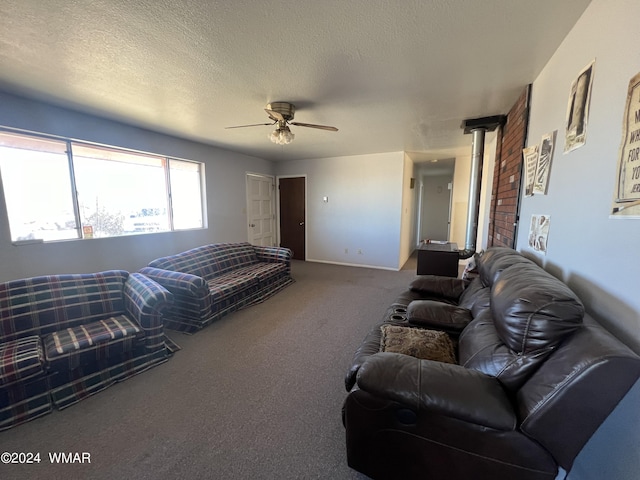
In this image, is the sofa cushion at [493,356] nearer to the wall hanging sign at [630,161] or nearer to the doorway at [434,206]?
the wall hanging sign at [630,161]

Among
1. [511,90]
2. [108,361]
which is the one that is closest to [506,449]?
[108,361]

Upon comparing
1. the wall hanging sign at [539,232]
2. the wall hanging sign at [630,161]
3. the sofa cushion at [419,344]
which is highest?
the wall hanging sign at [630,161]

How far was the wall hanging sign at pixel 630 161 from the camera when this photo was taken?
940 mm

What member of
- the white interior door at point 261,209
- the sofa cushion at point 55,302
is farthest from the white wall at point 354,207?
the sofa cushion at point 55,302

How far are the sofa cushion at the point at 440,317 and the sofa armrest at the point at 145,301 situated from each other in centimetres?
201

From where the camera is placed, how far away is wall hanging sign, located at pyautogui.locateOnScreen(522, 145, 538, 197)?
2.01 metres

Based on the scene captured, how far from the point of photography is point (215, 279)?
335 centimetres

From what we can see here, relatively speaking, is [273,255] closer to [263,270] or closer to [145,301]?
[263,270]

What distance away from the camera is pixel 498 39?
1629 mm

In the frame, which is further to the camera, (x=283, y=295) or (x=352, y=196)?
(x=352, y=196)

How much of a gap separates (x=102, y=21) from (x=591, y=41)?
8.90ft

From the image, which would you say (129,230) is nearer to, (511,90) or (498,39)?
(498,39)

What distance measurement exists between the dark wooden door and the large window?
234cm

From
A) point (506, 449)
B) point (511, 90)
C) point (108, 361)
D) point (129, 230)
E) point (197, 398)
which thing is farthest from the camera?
point (129, 230)
